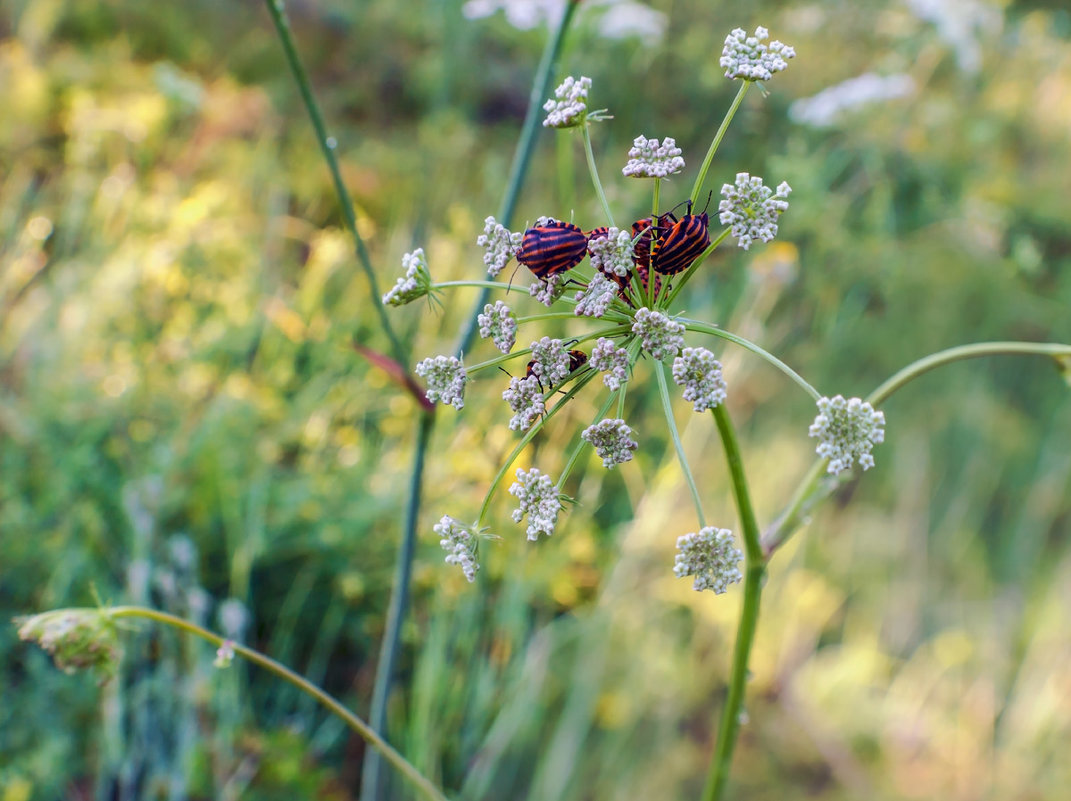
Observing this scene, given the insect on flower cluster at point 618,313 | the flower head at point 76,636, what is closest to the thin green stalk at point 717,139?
the insect on flower cluster at point 618,313

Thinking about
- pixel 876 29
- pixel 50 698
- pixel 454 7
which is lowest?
pixel 50 698

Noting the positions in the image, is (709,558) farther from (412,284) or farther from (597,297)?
(412,284)

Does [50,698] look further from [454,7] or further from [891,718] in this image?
[454,7]

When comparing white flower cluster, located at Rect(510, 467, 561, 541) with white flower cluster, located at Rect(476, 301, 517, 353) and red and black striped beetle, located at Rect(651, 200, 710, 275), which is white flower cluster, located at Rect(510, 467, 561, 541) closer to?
white flower cluster, located at Rect(476, 301, 517, 353)

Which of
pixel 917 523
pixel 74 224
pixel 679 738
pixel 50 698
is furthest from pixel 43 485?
pixel 917 523

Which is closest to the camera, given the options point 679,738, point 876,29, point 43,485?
point 43,485
